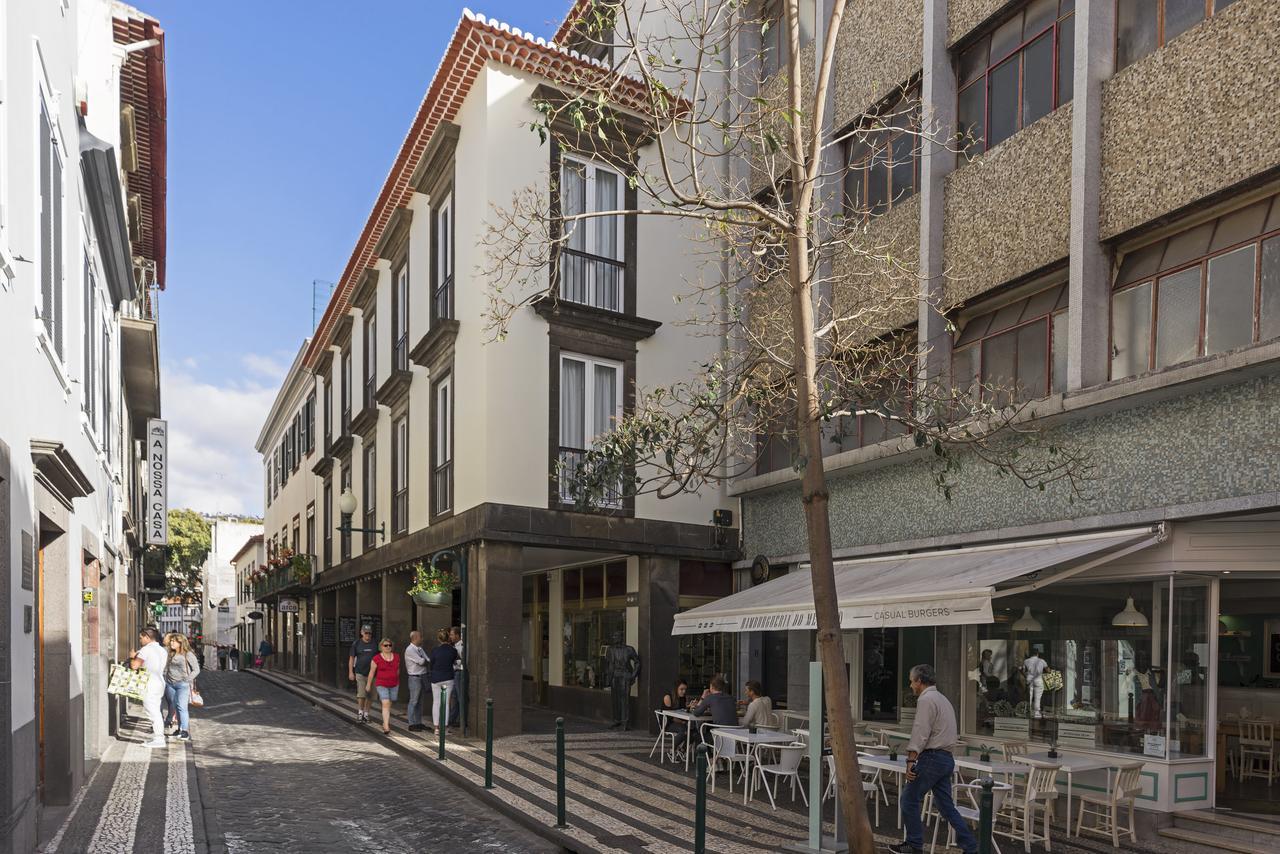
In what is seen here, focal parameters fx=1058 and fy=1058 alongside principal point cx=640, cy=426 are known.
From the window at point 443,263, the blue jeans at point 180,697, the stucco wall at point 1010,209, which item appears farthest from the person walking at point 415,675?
the stucco wall at point 1010,209

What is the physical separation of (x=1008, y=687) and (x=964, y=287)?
4.77 m

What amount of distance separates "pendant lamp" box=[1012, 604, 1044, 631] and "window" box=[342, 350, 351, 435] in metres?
20.2

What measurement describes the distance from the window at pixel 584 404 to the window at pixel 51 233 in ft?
27.4

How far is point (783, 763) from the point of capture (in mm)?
11109

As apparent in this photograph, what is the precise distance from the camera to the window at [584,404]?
56.3 ft

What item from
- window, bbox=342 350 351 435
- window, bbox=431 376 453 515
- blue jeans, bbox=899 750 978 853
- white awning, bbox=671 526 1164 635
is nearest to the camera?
blue jeans, bbox=899 750 978 853

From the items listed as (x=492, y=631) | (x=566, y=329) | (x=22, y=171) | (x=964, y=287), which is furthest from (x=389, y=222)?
(x=22, y=171)

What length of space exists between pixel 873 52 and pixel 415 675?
12136 mm

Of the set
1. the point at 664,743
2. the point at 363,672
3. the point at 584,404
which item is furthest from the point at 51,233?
the point at 363,672

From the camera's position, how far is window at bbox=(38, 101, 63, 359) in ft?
28.5

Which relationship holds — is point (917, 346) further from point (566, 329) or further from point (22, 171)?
point (22, 171)

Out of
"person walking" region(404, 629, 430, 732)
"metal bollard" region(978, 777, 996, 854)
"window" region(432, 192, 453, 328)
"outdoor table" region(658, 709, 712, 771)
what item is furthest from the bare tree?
"person walking" region(404, 629, 430, 732)

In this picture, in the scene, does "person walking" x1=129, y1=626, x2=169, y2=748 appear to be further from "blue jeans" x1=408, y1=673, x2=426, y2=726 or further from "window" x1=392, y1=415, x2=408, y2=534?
"window" x1=392, y1=415, x2=408, y2=534

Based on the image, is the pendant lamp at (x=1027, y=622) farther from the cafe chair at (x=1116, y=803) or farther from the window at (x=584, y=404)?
the window at (x=584, y=404)
